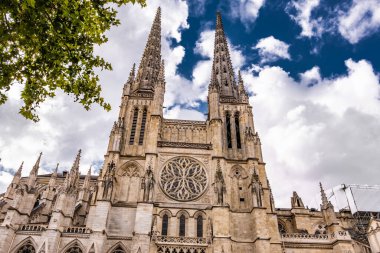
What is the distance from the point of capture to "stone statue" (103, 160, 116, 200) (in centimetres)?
2054

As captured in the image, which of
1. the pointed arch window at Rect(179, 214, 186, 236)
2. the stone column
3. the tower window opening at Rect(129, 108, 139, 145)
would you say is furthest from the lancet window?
the tower window opening at Rect(129, 108, 139, 145)

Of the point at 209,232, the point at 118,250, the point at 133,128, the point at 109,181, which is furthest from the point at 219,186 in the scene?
the point at 133,128

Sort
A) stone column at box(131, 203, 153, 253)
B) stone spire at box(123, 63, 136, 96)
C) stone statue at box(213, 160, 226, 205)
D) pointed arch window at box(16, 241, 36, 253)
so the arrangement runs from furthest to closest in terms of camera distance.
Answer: stone spire at box(123, 63, 136, 96) → stone statue at box(213, 160, 226, 205) → pointed arch window at box(16, 241, 36, 253) → stone column at box(131, 203, 153, 253)

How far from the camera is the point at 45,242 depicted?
1798 cm

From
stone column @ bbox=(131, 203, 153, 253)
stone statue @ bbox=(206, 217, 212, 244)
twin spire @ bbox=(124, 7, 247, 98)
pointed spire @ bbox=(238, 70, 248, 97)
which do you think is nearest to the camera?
stone column @ bbox=(131, 203, 153, 253)

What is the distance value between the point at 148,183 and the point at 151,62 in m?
18.4

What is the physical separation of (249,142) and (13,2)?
2103 cm

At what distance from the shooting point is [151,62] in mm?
34875

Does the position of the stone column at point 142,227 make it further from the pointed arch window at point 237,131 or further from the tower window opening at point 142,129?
the pointed arch window at point 237,131

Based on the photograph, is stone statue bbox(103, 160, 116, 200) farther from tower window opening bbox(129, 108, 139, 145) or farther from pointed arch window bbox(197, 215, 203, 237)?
pointed arch window bbox(197, 215, 203, 237)

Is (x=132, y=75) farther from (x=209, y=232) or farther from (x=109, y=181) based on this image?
(x=209, y=232)

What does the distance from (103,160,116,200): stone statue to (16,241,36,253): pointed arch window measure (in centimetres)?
534

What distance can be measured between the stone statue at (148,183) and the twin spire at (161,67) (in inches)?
422

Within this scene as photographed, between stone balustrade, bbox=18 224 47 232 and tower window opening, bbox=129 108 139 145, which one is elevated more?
tower window opening, bbox=129 108 139 145
